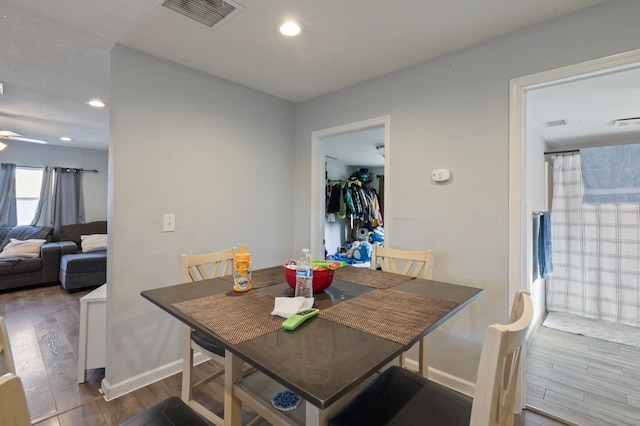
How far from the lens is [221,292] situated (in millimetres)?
1380

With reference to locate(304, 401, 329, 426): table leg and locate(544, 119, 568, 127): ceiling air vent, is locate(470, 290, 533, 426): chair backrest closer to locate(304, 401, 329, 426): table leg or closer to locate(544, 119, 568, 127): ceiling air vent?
locate(304, 401, 329, 426): table leg

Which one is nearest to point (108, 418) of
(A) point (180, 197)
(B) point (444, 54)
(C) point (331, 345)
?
(A) point (180, 197)

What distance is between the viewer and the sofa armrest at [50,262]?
4426 millimetres

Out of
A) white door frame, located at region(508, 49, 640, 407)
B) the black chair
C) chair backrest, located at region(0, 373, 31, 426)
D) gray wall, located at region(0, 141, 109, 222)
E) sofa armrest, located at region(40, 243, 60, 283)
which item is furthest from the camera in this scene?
gray wall, located at region(0, 141, 109, 222)

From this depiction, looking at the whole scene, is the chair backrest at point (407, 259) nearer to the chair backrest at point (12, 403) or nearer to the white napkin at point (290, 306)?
the white napkin at point (290, 306)

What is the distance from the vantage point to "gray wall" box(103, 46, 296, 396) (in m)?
1.96

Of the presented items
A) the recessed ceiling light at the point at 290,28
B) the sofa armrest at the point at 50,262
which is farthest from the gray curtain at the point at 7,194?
the recessed ceiling light at the point at 290,28

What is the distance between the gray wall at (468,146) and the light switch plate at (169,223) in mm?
1660

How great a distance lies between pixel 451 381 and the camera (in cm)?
203

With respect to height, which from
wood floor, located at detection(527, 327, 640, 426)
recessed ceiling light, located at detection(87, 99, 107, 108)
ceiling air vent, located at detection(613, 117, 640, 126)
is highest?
recessed ceiling light, located at detection(87, 99, 107, 108)

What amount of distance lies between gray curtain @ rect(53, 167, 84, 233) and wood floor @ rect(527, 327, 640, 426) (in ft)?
23.0

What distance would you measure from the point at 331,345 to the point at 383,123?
1.96 m

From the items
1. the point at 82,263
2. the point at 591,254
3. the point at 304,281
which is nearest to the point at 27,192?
the point at 82,263

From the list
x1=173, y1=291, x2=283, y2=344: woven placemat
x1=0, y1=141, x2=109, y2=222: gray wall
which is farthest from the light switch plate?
x1=0, y1=141, x2=109, y2=222: gray wall
